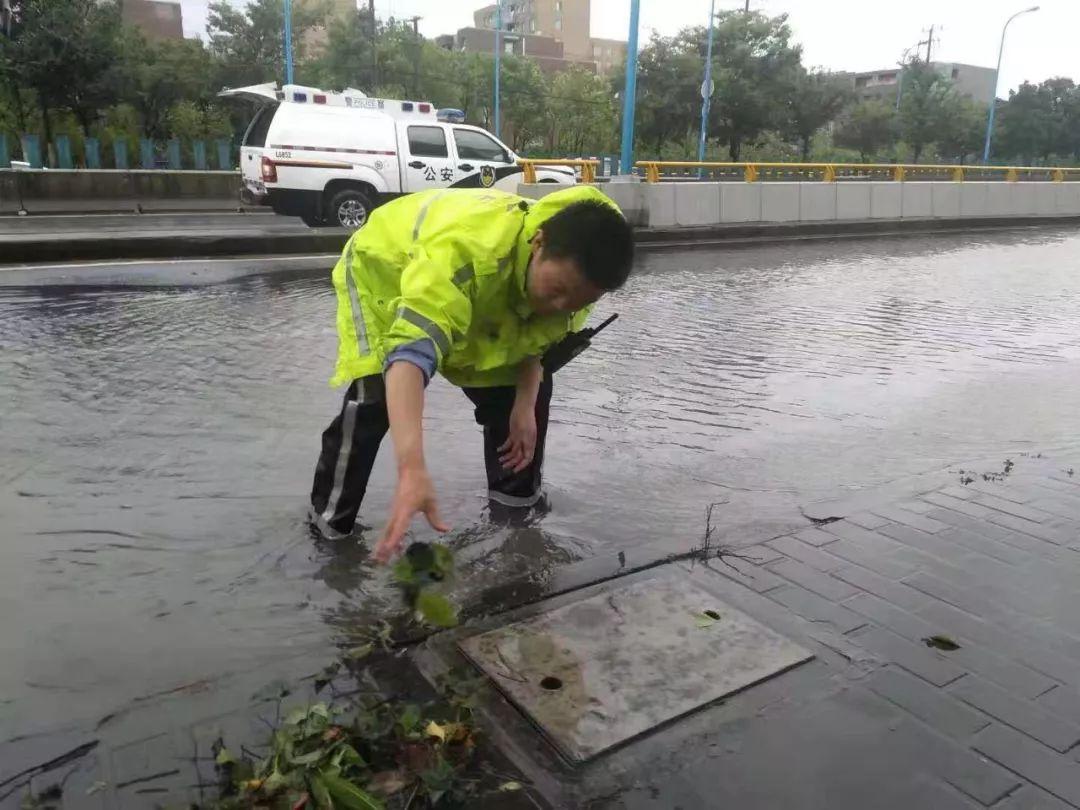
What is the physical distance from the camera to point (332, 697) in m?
2.29

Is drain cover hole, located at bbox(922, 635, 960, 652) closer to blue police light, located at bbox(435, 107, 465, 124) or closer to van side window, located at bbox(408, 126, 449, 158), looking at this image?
A: van side window, located at bbox(408, 126, 449, 158)

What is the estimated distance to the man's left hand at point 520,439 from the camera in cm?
301

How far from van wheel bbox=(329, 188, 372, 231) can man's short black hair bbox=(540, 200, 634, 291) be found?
492 inches

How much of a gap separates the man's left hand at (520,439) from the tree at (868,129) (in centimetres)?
5099

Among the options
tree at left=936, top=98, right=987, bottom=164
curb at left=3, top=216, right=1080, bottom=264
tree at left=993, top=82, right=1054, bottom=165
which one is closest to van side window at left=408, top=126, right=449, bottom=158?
curb at left=3, top=216, right=1080, bottom=264

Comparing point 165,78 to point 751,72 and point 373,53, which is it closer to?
point 373,53

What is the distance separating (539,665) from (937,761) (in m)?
1.01

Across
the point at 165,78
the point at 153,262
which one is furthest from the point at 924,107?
the point at 153,262

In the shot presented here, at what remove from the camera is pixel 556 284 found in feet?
7.25

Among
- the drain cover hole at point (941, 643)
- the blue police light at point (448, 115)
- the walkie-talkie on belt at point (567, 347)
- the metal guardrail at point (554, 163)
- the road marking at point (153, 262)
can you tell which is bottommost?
the drain cover hole at point (941, 643)

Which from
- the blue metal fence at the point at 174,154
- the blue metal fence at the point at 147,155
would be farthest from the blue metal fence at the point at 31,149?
the blue metal fence at the point at 174,154

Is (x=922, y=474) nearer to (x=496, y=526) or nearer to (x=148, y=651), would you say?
(x=496, y=526)

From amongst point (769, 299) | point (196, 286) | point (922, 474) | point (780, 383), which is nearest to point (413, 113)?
point (196, 286)

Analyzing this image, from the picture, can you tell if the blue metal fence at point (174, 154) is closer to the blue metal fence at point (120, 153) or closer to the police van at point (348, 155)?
the blue metal fence at point (120, 153)
